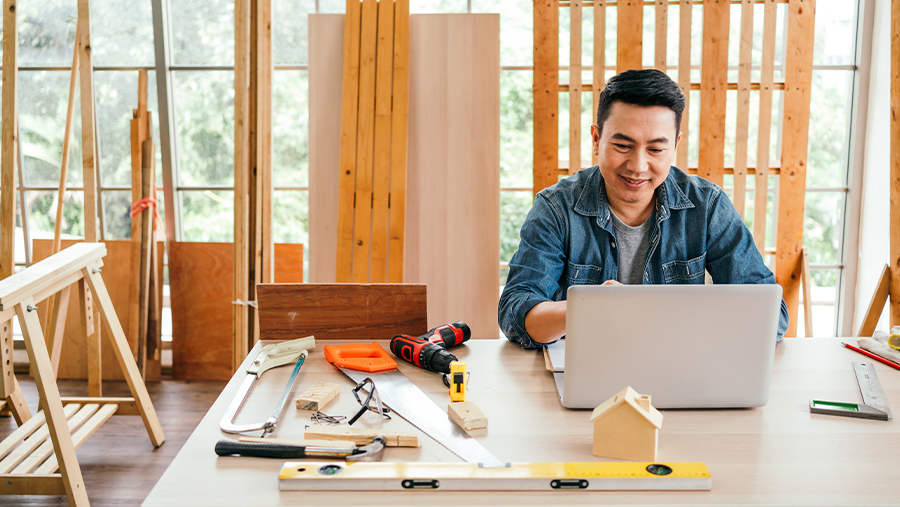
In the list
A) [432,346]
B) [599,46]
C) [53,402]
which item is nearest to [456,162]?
[599,46]

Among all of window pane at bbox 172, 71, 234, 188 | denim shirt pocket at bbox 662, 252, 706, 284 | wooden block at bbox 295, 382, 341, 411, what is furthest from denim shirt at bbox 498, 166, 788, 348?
window pane at bbox 172, 71, 234, 188

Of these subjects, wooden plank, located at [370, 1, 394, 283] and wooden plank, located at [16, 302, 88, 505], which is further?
wooden plank, located at [370, 1, 394, 283]

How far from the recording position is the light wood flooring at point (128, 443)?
2.30 metres

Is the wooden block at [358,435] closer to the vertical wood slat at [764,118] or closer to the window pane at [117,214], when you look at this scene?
the vertical wood slat at [764,118]

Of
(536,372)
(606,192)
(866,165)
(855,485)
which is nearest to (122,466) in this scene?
(536,372)

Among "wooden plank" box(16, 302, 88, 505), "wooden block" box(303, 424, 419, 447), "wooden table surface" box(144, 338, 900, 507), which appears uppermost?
"wooden block" box(303, 424, 419, 447)

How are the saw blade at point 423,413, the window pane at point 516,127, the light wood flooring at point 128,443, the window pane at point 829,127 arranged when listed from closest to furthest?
1. the saw blade at point 423,413
2. the light wood flooring at point 128,443
3. the window pane at point 829,127
4. the window pane at point 516,127

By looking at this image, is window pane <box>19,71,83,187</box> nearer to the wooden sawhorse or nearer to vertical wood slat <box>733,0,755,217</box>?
the wooden sawhorse

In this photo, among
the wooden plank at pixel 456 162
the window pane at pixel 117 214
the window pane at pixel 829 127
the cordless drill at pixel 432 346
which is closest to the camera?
the cordless drill at pixel 432 346

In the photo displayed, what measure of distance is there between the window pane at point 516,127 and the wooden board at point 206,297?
1.25 metres

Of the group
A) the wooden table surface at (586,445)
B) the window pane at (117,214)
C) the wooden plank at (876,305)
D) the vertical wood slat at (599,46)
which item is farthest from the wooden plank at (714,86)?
the window pane at (117,214)

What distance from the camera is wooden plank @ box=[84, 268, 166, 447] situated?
94.7 inches

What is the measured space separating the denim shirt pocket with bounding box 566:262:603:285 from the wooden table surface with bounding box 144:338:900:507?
44 centimetres

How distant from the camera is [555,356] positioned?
139 centimetres
